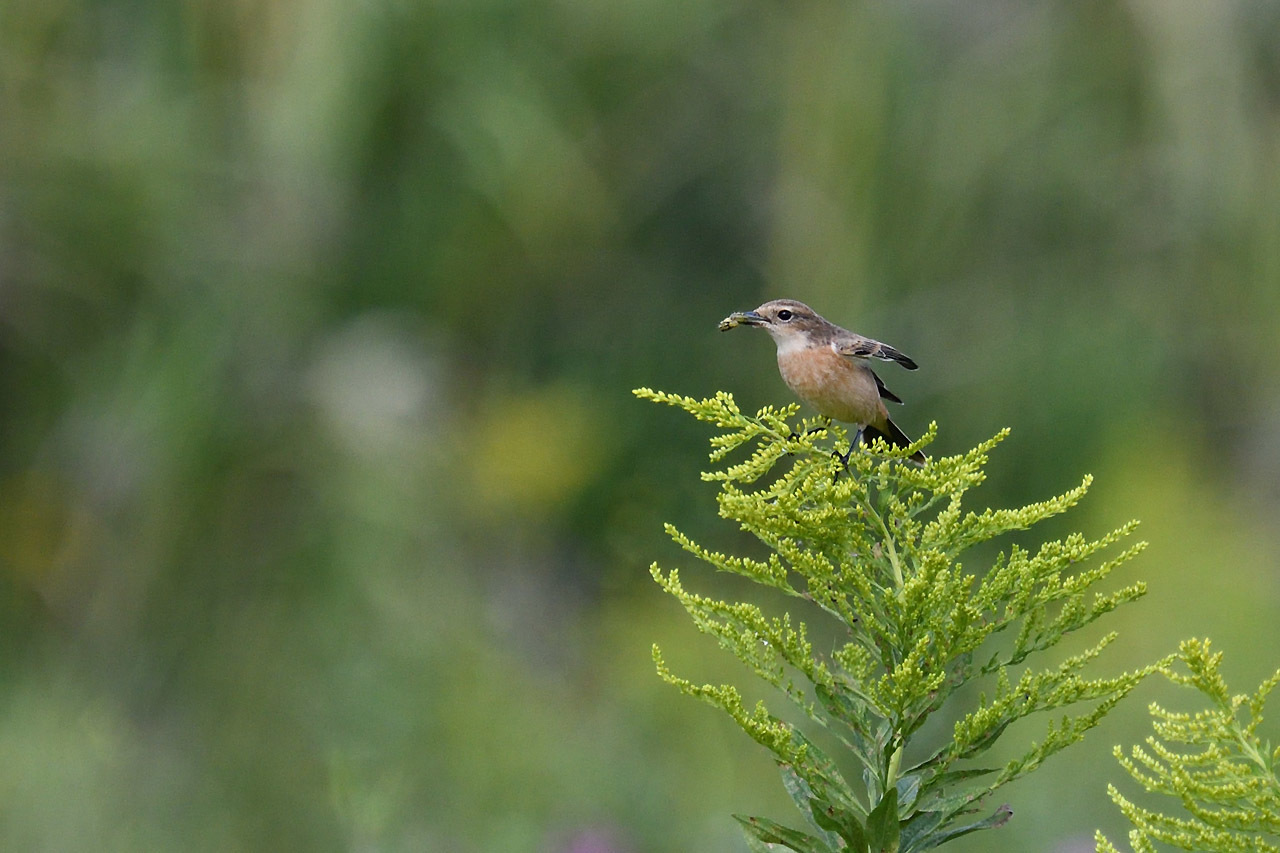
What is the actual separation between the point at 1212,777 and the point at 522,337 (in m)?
11.0

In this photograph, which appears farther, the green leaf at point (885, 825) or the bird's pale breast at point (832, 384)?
the bird's pale breast at point (832, 384)

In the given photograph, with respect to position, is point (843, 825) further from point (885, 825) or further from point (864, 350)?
point (864, 350)

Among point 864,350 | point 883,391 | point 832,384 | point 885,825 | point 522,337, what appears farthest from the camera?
point 522,337

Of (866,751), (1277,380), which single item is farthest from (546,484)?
(866,751)

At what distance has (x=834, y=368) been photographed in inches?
110

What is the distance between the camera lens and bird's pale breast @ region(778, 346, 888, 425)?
275 centimetres

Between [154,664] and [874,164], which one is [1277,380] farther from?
[154,664]

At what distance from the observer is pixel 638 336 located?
12820mm

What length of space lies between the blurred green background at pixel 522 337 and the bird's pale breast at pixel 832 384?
319 cm

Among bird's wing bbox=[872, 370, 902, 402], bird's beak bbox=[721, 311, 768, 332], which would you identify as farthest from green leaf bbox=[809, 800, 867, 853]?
bird's wing bbox=[872, 370, 902, 402]


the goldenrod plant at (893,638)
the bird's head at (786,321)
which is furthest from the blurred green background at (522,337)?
the goldenrod plant at (893,638)

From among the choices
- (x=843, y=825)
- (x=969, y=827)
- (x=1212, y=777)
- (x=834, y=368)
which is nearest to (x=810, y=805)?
(x=843, y=825)

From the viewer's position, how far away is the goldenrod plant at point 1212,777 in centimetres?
128

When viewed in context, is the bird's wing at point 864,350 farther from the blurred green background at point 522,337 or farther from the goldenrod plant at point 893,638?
the blurred green background at point 522,337
